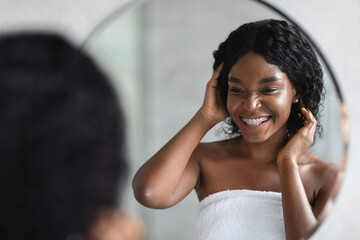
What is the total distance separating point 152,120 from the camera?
0.56 meters

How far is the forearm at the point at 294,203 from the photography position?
558 mm

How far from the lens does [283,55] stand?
1.75 ft

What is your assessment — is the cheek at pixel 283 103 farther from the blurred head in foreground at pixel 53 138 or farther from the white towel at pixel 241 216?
the blurred head in foreground at pixel 53 138

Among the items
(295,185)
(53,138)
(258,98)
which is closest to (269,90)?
(258,98)

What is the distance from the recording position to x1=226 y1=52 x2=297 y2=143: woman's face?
0.53 m

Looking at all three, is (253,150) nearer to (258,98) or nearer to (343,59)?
(258,98)

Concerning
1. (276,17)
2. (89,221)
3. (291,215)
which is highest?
(276,17)

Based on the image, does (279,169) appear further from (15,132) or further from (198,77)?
(15,132)

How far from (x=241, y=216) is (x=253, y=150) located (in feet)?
0.28

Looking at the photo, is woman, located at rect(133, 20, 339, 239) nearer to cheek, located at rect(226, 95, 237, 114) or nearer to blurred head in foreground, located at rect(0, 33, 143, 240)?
cheek, located at rect(226, 95, 237, 114)

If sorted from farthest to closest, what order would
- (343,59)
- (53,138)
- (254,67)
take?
(343,59) → (254,67) → (53,138)

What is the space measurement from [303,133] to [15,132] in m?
0.39

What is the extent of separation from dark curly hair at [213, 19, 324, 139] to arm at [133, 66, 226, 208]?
0.06ft

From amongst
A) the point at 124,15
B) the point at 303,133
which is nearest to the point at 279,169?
the point at 303,133
